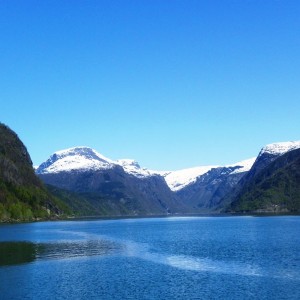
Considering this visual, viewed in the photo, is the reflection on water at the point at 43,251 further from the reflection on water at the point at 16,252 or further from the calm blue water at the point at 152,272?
the calm blue water at the point at 152,272

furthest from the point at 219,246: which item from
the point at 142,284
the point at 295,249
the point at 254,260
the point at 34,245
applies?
the point at 142,284

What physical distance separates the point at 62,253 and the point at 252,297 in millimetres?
63643

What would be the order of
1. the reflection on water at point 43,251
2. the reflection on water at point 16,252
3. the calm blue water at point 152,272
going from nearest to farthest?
the calm blue water at point 152,272, the reflection on water at point 16,252, the reflection on water at point 43,251

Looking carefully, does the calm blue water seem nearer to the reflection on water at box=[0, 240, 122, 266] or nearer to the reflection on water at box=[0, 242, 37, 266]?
the reflection on water at box=[0, 242, 37, 266]

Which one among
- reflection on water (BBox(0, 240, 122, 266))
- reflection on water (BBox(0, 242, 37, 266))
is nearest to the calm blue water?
reflection on water (BBox(0, 242, 37, 266))

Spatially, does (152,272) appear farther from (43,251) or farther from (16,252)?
(16,252)

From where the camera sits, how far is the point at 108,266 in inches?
3878

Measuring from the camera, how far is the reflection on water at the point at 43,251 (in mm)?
109750

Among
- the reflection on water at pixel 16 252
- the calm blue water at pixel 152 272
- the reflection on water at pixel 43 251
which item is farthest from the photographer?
the reflection on water at pixel 43 251

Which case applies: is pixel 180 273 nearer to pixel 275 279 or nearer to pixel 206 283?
pixel 206 283

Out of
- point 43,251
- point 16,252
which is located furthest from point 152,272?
point 16,252

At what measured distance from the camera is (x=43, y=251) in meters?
126

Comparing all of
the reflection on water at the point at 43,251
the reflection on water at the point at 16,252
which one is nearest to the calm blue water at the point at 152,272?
the reflection on water at the point at 16,252

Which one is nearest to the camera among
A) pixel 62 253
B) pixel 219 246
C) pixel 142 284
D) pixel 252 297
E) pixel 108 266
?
pixel 252 297
